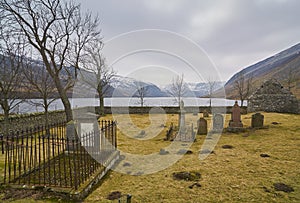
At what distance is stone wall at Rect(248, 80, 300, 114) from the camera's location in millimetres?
23513

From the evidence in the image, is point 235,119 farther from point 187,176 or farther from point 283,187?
point 187,176

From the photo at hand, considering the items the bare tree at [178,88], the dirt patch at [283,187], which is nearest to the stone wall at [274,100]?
the bare tree at [178,88]

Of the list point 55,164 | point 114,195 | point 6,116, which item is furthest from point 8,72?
point 114,195

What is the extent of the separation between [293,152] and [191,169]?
18.2ft

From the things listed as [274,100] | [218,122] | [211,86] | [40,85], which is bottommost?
[218,122]

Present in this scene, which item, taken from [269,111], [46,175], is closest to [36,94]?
[46,175]

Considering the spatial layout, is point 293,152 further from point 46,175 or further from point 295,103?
point 295,103

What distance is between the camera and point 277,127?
1540 centimetres

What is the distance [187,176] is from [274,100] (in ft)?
73.8

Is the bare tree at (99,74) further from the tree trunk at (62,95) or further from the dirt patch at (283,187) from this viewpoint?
the dirt patch at (283,187)

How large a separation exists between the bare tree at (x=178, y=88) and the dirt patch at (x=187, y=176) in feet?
116

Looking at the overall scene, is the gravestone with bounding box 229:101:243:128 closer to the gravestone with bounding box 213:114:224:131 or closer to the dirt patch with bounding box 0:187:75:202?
the gravestone with bounding box 213:114:224:131

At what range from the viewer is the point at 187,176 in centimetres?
671

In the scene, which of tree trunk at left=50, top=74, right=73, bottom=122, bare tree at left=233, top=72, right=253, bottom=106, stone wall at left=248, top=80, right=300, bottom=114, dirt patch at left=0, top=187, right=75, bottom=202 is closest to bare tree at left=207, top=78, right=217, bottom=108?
bare tree at left=233, top=72, right=253, bottom=106
